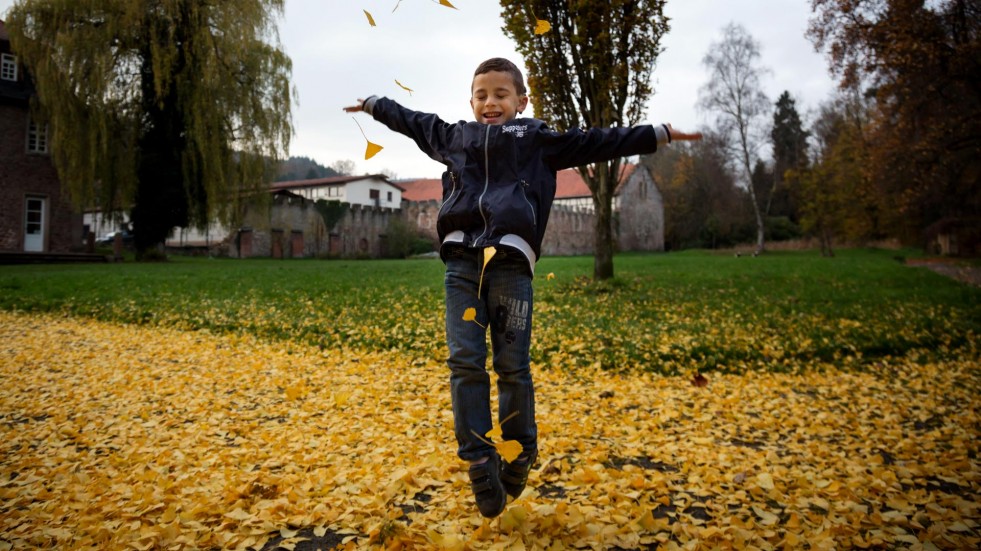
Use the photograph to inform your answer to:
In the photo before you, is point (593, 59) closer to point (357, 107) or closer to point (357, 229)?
point (357, 107)

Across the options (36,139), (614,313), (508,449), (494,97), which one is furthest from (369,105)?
(36,139)

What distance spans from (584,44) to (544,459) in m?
10.3

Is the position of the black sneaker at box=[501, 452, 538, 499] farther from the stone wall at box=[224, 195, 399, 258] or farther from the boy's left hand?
the stone wall at box=[224, 195, 399, 258]

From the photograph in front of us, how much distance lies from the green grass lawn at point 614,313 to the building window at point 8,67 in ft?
54.5

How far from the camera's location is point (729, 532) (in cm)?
270

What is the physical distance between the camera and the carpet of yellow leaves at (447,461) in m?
2.66

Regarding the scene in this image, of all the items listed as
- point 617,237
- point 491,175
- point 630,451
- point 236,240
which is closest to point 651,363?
point 630,451

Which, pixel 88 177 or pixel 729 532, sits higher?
pixel 88 177

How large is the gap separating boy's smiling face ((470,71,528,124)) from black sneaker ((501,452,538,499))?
1.67 meters

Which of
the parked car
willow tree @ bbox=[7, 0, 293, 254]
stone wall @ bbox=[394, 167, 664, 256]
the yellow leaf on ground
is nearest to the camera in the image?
the yellow leaf on ground

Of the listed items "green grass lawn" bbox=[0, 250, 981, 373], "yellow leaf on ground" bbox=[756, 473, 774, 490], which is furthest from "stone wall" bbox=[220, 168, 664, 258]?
"yellow leaf on ground" bbox=[756, 473, 774, 490]

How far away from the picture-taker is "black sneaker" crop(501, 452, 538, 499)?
271 centimetres

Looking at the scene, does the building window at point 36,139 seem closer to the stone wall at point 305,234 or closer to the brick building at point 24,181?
the brick building at point 24,181

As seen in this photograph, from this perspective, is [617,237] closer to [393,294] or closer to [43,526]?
[393,294]
